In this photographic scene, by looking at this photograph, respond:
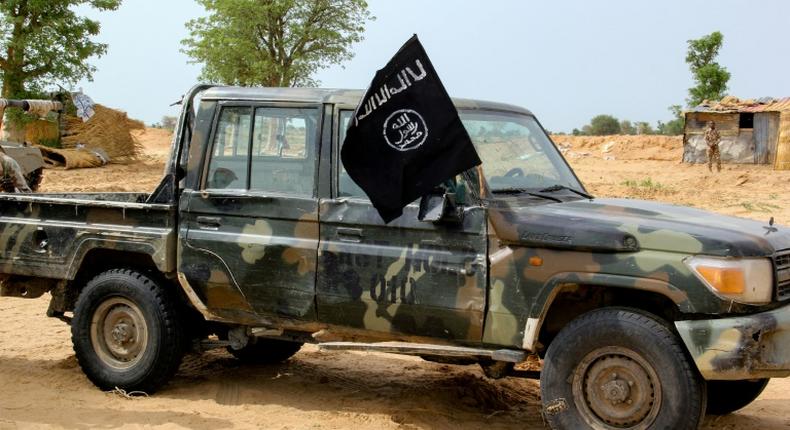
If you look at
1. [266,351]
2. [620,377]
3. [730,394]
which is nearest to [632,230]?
[620,377]

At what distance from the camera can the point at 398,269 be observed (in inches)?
202

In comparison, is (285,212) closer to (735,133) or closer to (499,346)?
(499,346)

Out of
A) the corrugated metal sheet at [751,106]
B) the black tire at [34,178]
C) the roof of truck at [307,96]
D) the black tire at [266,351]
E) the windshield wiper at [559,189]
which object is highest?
the corrugated metal sheet at [751,106]

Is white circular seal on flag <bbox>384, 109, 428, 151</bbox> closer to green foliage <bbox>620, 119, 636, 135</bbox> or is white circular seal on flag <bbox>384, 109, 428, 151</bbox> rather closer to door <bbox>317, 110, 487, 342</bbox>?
door <bbox>317, 110, 487, 342</bbox>

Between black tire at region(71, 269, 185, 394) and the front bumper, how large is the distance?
3.22 metres

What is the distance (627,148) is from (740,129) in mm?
9104

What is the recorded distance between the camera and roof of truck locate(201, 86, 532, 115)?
5539mm

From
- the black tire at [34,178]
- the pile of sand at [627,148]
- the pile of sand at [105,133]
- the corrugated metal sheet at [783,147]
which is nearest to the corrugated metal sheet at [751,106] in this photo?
the corrugated metal sheet at [783,147]

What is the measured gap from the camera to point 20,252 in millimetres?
6375

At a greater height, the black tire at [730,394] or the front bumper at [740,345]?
the front bumper at [740,345]

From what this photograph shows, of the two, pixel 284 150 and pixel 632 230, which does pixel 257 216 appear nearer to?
pixel 284 150

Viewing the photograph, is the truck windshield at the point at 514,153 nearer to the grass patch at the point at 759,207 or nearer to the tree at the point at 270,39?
the grass patch at the point at 759,207

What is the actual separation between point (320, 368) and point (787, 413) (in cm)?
326

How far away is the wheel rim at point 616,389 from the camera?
15.0 feet
